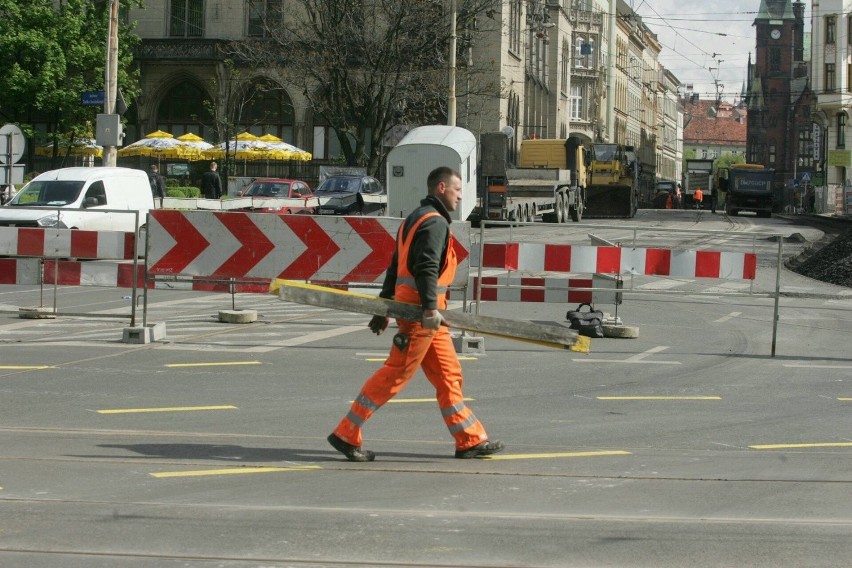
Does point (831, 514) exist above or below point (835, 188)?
below

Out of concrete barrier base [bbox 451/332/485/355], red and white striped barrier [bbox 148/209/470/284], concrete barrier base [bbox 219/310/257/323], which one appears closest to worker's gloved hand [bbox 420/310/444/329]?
concrete barrier base [bbox 451/332/485/355]

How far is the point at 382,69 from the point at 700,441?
133ft

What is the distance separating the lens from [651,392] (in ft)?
36.2

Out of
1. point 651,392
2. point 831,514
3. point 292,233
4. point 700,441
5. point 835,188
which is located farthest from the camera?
point 835,188

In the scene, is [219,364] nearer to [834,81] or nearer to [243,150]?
[243,150]

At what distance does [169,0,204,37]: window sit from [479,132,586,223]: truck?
64.1 ft

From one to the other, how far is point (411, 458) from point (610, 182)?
52.5 m

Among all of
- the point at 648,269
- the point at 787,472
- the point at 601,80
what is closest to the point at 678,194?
the point at 601,80

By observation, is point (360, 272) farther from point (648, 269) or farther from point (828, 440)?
point (828, 440)

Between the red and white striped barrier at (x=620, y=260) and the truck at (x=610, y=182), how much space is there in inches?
1761

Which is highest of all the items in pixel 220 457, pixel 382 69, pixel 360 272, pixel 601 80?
pixel 601 80

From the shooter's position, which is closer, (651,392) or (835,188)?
(651,392)

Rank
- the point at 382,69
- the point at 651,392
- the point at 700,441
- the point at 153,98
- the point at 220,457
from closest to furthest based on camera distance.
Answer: the point at 220,457, the point at 700,441, the point at 651,392, the point at 382,69, the point at 153,98

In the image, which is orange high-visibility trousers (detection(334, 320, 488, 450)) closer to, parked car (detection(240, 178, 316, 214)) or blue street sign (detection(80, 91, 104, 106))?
blue street sign (detection(80, 91, 104, 106))
